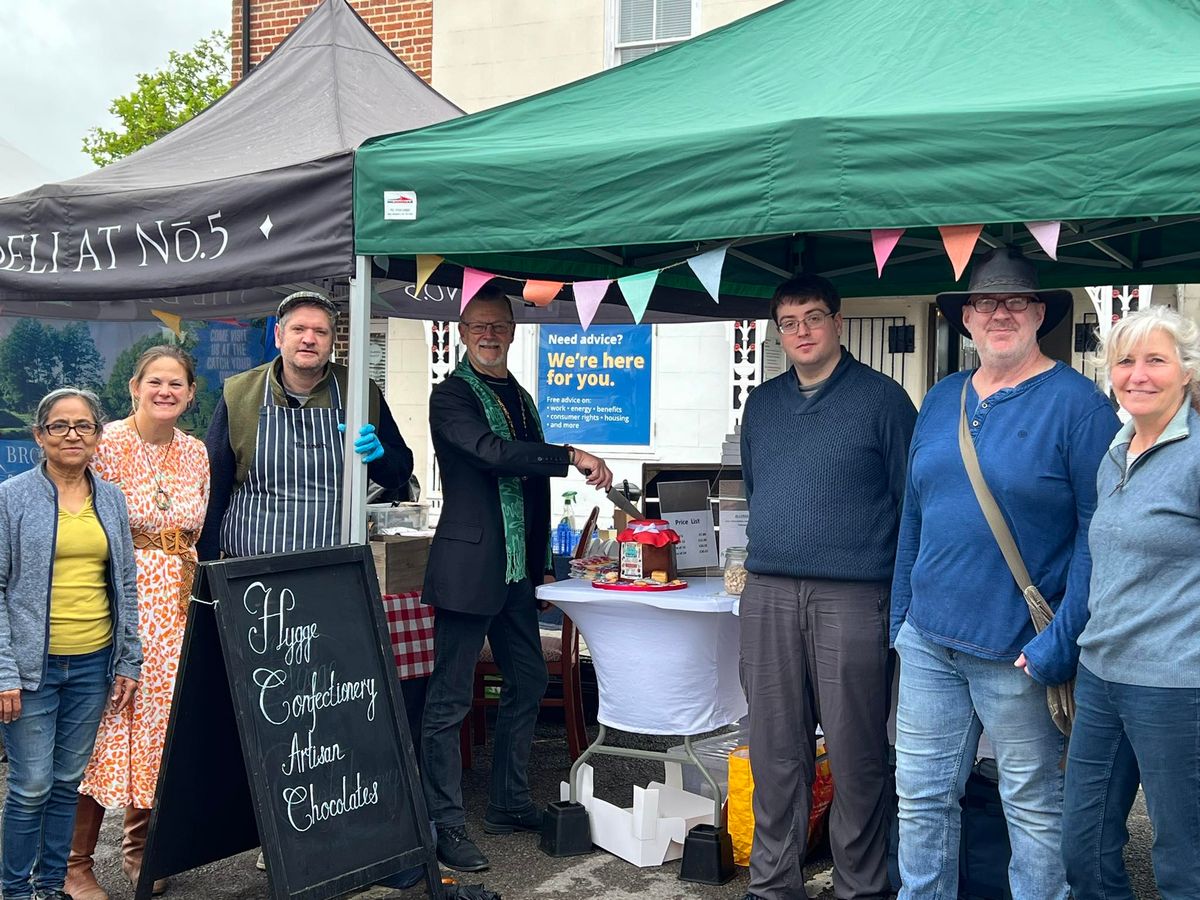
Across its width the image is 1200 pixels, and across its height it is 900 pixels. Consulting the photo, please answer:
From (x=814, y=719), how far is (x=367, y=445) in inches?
65.5

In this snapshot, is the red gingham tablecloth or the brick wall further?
the brick wall

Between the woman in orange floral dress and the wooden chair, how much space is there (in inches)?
53.4

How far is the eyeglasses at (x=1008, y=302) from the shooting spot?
3152 millimetres

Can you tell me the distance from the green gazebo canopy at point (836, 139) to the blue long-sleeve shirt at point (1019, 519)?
48cm

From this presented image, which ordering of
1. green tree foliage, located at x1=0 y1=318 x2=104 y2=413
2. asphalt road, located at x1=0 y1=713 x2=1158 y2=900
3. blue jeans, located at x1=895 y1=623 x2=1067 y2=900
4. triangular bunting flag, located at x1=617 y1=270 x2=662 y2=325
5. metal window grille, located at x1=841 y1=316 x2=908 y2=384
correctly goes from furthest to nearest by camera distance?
metal window grille, located at x1=841 y1=316 x2=908 y2=384 < green tree foliage, located at x1=0 y1=318 x2=104 y2=413 < asphalt road, located at x1=0 y1=713 x2=1158 y2=900 < triangular bunting flag, located at x1=617 y1=270 x2=662 y2=325 < blue jeans, located at x1=895 y1=623 x2=1067 y2=900

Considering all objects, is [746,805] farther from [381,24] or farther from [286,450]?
[381,24]

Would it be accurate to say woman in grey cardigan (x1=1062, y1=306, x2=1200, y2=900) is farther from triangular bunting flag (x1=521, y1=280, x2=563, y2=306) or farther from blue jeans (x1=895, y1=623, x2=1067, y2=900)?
triangular bunting flag (x1=521, y1=280, x2=563, y2=306)

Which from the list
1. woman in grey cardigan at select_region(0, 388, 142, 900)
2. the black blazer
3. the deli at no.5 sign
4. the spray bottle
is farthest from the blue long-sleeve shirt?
the deli at no.5 sign

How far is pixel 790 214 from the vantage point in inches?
131

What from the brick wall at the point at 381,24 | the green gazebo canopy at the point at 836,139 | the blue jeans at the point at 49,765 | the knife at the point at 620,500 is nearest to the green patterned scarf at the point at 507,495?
the knife at the point at 620,500

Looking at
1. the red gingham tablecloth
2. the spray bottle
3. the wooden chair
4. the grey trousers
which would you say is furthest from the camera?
the spray bottle

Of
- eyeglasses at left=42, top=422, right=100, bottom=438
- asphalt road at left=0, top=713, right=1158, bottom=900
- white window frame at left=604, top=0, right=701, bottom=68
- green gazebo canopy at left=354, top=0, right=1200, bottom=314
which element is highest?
white window frame at left=604, top=0, right=701, bottom=68

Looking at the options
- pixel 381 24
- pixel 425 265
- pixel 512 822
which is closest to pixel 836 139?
pixel 425 265

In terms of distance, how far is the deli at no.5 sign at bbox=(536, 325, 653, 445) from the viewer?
10.5 metres
